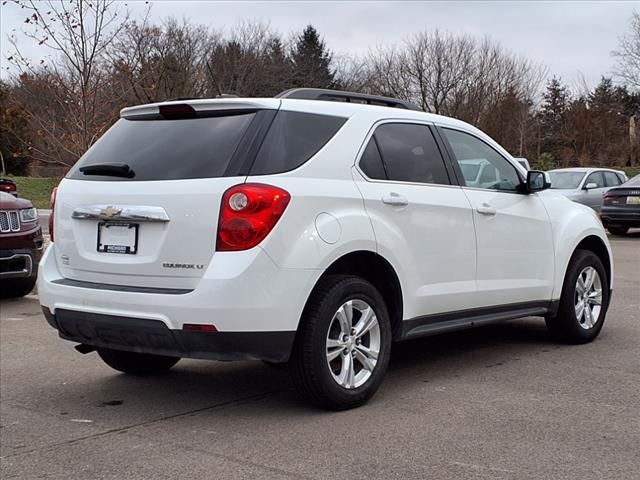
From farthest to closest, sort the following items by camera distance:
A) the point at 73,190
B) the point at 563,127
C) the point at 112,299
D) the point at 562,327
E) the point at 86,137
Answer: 1. the point at 563,127
2. the point at 86,137
3. the point at 562,327
4. the point at 73,190
5. the point at 112,299

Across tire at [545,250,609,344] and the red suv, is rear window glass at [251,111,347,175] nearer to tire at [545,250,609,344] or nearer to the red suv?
tire at [545,250,609,344]

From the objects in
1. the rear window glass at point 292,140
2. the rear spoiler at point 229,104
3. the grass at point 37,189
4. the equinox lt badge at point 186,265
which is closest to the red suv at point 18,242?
the rear spoiler at point 229,104

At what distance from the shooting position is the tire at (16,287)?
364 inches

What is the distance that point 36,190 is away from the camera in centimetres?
3581

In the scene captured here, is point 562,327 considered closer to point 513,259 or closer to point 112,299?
point 513,259

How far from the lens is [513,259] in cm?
597

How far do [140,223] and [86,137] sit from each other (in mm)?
8227

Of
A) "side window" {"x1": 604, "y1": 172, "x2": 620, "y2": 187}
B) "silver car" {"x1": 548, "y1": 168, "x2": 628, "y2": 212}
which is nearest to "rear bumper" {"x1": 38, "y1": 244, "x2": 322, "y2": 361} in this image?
"silver car" {"x1": 548, "y1": 168, "x2": 628, "y2": 212}

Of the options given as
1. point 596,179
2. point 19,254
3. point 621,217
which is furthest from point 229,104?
point 596,179

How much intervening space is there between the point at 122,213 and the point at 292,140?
3.34ft

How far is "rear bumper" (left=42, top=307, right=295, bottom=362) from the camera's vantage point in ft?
14.1

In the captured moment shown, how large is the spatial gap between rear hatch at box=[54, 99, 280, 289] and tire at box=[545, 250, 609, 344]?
119 inches

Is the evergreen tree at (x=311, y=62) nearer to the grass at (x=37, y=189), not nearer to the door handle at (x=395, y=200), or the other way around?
the grass at (x=37, y=189)

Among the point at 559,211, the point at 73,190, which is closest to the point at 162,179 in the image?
the point at 73,190
